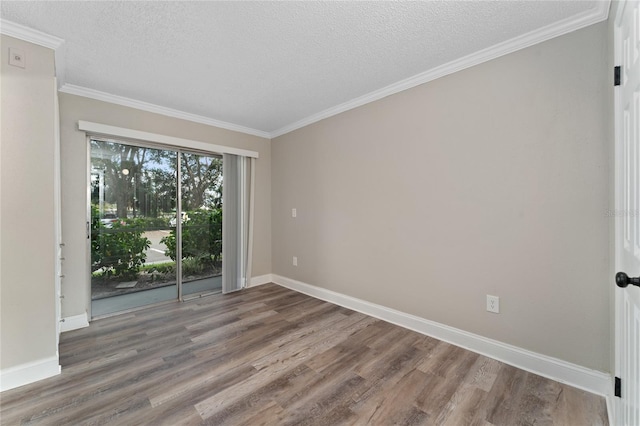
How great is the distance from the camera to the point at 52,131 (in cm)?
195

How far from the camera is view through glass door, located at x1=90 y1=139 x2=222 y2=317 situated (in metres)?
2.99

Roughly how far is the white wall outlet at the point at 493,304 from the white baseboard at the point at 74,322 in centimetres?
379

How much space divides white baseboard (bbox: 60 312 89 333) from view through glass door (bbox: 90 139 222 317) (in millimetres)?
249

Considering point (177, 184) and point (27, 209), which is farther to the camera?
point (177, 184)

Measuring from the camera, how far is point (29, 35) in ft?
6.14

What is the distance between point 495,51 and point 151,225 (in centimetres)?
391

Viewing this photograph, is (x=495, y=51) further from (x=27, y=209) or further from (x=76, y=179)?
(x=76, y=179)

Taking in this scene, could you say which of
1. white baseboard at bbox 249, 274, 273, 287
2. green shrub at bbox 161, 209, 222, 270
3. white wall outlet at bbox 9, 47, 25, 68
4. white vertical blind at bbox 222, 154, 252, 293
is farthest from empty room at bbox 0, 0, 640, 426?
white baseboard at bbox 249, 274, 273, 287

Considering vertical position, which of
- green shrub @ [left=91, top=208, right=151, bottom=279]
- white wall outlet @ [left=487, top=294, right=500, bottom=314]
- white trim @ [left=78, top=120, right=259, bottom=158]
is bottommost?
white wall outlet @ [left=487, top=294, right=500, bottom=314]

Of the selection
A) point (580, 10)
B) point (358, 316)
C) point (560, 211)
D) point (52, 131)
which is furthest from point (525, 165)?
point (52, 131)

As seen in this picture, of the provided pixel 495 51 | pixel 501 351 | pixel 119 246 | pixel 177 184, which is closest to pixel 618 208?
pixel 501 351

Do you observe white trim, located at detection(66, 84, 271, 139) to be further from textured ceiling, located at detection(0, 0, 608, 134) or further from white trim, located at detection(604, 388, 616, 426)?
white trim, located at detection(604, 388, 616, 426)

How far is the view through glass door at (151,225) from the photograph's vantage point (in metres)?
2.99

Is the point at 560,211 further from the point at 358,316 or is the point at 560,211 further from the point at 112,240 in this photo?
the point at 112,240
